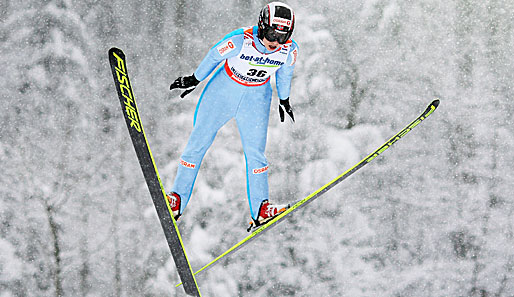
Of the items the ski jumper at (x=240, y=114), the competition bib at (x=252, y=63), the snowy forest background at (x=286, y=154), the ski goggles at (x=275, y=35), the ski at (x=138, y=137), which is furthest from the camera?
the snowy forest background at (x=286, y=154)

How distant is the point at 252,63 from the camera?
2.85 metres

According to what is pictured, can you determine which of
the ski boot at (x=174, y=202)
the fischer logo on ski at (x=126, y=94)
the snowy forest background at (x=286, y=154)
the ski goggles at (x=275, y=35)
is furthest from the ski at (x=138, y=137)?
the snowy forest background at (x=286, y=154)

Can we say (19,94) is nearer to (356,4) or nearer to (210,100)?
→ (210,100)

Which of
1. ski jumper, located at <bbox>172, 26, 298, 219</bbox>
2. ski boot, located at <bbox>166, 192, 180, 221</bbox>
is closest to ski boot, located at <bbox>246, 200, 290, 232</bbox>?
ski jumper, located at <bbox>172, 26, 298, 219</bbox>

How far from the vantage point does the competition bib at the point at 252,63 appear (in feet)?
9.21

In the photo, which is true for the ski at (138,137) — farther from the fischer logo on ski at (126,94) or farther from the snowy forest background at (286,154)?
the snowy forest background at (286,154)

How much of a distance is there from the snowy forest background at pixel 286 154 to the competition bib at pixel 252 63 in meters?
1.20

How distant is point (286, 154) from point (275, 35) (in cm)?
172

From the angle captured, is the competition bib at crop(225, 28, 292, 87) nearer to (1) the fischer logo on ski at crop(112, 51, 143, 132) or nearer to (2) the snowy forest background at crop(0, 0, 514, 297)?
(1) the fischer logo on ski at crop(112, 51, 143, 132)

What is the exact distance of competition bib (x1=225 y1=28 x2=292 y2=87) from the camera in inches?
111

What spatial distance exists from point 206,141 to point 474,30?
2.88 m

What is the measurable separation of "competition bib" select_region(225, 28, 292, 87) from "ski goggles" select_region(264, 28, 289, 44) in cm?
13

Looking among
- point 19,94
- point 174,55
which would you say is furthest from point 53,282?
point 174,55

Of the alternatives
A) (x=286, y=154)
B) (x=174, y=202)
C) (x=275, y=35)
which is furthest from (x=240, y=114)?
(x=286, y=154)
